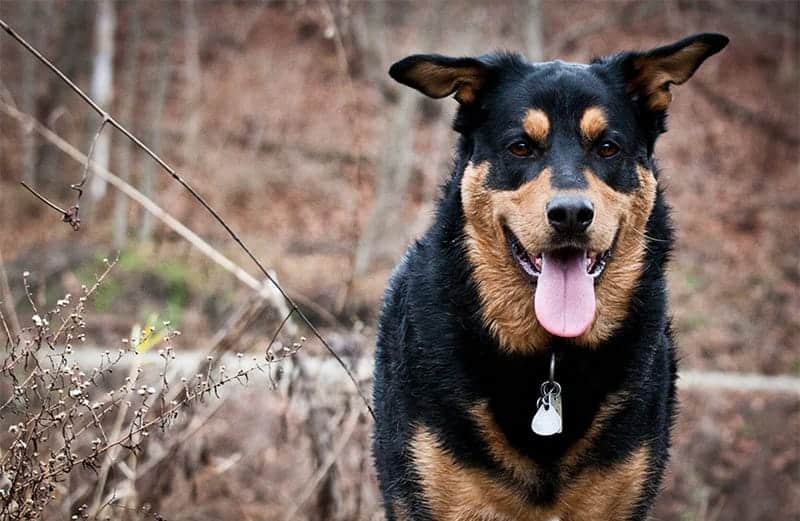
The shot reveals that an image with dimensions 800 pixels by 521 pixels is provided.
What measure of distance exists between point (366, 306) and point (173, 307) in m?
2.66

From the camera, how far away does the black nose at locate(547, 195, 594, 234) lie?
13.3 ft

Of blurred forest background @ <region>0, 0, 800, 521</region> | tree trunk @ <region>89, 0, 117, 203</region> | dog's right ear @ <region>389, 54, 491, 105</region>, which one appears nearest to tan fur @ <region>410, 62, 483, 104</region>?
dog's right ear @ <region>389, 54, 491, 105</region>

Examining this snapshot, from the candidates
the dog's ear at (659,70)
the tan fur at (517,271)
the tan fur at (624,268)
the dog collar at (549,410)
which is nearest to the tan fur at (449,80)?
the tan fur at (517,271)

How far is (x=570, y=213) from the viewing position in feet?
13.3

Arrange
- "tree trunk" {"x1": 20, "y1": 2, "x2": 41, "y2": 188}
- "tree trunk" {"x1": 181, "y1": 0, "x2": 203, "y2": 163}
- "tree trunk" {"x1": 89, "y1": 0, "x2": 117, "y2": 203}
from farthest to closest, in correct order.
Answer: "tree trunk" {"x1": 181, "y1": 0, "x2": 203, "y2": 163}, "tree trunk" {"x1": 20, "y1": 2, "x2": 41, "y2": 188}, "tree trunk" {"x1": 89, "y1": 0, "x2": 117, "y2": 203}

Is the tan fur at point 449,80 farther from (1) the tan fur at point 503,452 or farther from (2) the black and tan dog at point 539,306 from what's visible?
(1) the tan fur at point 503,452

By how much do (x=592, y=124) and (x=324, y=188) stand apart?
17.7 metres

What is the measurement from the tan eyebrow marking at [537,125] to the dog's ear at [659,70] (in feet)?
1.66

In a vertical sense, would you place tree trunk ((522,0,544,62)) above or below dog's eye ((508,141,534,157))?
below

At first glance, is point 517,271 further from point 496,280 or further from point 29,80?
point 29,80

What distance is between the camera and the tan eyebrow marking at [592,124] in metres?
4.37

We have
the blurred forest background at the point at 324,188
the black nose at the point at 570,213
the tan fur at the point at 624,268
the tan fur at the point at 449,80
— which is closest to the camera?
the black nose at the point at 570,213

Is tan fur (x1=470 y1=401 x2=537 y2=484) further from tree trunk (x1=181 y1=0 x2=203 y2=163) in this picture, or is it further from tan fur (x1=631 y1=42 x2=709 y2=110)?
tree trunk (x1=181 y1=0 x2=203 y2=163)

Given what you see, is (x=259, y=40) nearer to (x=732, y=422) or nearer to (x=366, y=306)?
(x=366, y=306)
